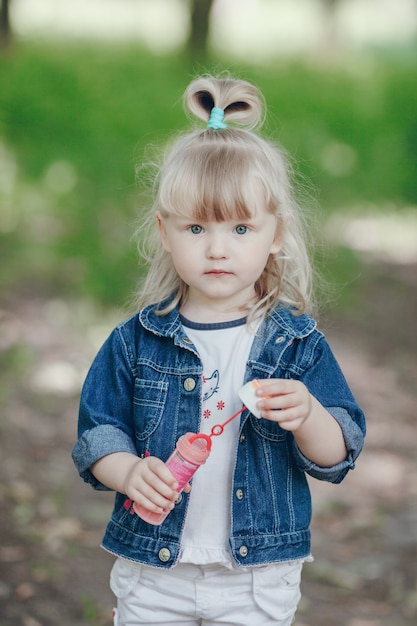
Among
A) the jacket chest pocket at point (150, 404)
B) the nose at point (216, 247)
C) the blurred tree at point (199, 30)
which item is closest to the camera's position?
the nose at point (216, 247)

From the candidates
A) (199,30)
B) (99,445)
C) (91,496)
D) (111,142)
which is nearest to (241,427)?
(99,445)

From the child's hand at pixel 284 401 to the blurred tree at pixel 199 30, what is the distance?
11.0 metres

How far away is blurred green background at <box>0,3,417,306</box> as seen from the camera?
6824mm

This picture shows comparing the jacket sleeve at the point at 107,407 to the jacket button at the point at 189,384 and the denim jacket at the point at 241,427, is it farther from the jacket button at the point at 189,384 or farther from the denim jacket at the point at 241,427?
the jacket button at the point at 189,384

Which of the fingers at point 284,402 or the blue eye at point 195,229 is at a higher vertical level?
the blue eye at point 195,229

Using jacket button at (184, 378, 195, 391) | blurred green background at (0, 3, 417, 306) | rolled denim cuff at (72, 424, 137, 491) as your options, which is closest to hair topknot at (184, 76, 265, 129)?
jacket button at (184, 378, 195, 391)

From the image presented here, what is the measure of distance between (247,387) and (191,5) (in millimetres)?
11435

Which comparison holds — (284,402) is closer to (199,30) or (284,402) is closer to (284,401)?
(284,401)

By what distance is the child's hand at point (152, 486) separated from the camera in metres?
1.93

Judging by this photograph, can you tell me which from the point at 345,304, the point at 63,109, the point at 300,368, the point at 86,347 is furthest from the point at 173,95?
the point at 300,368

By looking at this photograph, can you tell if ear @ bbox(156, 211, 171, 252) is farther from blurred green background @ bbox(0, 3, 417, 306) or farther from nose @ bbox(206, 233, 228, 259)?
blurred green background @ bbox(0, 3, 417, 306)

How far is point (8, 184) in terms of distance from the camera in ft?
25.3

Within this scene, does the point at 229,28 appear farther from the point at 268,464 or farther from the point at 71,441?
the point at 268,464

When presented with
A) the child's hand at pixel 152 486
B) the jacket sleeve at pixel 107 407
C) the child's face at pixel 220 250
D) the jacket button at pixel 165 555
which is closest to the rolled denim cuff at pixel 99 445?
the jacket sleeve at pixel 107 407
